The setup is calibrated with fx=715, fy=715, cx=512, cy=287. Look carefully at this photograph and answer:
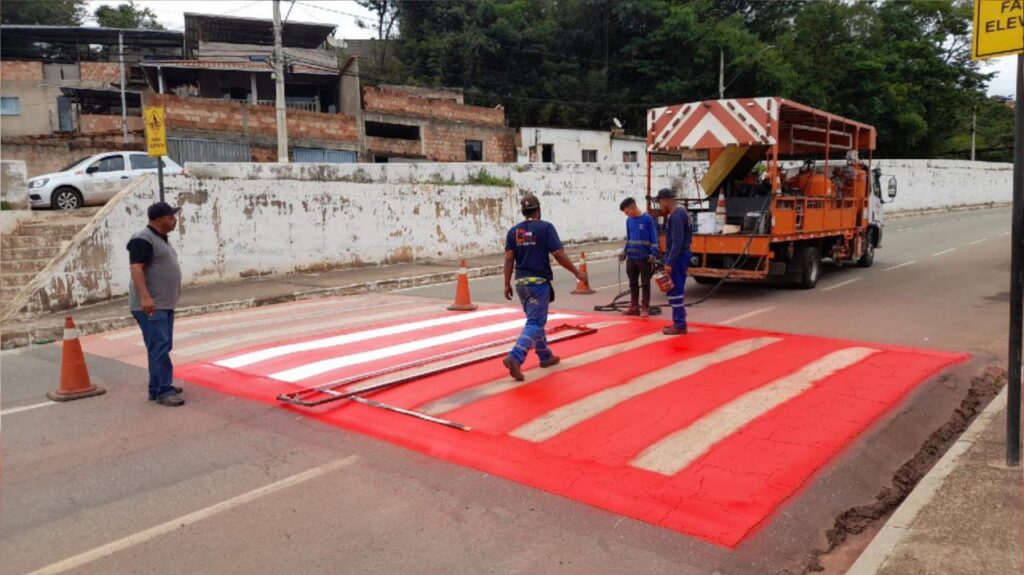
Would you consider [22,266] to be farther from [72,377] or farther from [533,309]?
[533,309]

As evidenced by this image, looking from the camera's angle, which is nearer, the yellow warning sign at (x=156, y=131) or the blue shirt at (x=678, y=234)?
the blue shirt at (x=678, y=234)

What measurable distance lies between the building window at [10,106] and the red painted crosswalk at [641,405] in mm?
38291

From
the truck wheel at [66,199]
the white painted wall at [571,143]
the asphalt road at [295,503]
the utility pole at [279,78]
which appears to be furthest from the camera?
the white painted wall at [571,143]

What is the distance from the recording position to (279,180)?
15.9 meters

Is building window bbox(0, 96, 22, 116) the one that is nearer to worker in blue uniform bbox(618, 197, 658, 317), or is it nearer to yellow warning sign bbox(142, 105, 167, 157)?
yellow warning sign bbox(142, 105, 167, 157)

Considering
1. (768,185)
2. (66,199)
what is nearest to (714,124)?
(768,185)

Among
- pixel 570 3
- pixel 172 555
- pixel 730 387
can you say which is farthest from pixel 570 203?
pixel 570 3

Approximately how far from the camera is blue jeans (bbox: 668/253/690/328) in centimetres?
877

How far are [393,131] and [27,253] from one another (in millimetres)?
27912

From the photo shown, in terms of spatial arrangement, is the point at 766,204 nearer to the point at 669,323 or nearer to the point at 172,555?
the point at 669,323

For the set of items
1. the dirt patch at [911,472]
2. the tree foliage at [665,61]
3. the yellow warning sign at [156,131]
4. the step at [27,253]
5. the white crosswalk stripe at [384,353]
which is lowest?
the dirt patch at [911,472]

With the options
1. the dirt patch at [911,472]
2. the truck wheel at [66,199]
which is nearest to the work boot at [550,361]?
the dirt patch at [911,472]

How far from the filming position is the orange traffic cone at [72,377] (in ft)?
22.5

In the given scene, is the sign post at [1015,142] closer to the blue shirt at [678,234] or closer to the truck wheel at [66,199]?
the blue shirt at [678,234]
